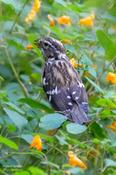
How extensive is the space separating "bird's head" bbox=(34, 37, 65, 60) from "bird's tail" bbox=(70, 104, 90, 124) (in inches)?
30.3

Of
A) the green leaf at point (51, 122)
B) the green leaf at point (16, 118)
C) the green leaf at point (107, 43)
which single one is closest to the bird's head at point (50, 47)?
the green leaf at point (107, 43)

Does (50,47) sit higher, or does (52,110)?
(50,47)

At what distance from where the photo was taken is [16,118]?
478 cm

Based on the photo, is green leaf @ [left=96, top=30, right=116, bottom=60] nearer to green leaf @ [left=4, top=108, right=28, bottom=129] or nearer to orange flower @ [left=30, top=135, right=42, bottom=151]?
green leaf @ [left=4, top=108, right=28, bottom=129]

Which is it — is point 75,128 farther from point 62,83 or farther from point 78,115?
point 62,83

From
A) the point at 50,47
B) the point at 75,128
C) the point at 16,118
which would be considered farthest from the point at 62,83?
the point at 75,128

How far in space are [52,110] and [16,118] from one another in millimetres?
619

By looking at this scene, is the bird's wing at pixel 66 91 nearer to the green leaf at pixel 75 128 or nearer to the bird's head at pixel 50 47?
the bird's head at pixel 50 47

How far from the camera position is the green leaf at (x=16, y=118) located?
15.6 feet

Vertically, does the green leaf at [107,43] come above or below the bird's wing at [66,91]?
above

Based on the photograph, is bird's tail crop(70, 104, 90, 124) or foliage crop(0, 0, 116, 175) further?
bird's tail crop(70, 104, 90, 124)

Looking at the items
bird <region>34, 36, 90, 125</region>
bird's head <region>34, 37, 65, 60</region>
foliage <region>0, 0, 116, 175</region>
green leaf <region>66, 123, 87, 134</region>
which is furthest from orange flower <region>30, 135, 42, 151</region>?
bird's head <region>34, 37, 65, 60</region>

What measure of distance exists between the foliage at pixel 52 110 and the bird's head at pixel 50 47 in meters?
0.13

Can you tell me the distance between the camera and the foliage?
459cm
